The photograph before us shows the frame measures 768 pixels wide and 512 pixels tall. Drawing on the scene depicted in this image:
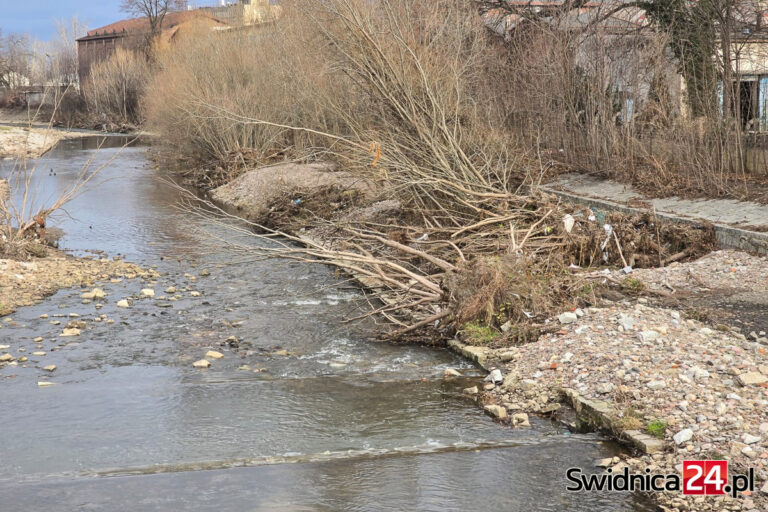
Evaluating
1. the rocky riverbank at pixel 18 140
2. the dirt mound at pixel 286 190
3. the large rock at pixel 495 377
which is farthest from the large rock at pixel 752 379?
the rocky riverbank at pixel 18 140

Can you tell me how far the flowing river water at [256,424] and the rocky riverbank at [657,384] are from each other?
0.35 metres

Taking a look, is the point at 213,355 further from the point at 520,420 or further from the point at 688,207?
the point at 688,207

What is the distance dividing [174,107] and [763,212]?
23034 mm

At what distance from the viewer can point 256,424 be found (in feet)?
23.2

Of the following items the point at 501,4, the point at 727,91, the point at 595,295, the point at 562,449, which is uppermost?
the point at 501,4

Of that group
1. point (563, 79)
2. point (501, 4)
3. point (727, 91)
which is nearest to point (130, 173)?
point (501, 4)

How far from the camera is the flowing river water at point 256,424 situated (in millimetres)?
5805

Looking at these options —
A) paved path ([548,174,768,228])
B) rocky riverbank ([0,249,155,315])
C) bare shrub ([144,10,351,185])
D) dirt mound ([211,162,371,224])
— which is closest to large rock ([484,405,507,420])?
paved path ([548,174,768,228])

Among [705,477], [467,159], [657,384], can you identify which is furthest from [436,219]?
[705,477]

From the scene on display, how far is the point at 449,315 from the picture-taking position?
9.31m

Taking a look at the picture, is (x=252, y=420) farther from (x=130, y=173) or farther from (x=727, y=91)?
(x=130, y=173)

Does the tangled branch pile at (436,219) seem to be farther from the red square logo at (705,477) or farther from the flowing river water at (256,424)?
the red square logo at (705,477)

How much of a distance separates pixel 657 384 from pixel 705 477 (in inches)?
52.9

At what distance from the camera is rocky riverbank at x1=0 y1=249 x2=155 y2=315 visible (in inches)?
456
